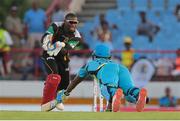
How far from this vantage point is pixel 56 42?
15359mm

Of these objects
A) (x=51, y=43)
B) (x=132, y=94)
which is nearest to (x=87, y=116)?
(x=132, y=94)

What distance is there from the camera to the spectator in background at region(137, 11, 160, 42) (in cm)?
2412

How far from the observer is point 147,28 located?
2420cm

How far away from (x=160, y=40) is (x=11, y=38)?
13.5 ft

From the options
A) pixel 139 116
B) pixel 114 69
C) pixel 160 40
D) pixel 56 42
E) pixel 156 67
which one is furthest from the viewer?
pixel 160 40

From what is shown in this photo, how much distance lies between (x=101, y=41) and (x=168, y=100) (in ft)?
8.16

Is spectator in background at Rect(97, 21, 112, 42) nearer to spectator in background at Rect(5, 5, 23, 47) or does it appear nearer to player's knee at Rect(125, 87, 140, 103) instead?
spectator in background at Rect(5, 5, 23, 47)

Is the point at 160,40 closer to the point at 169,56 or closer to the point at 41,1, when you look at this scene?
the point at 169,56

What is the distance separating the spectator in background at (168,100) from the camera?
22297mm

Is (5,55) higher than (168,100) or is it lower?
higher

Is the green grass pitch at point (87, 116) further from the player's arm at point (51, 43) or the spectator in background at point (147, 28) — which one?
the spectator in background at point (147, 28)

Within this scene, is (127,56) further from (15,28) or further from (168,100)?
(15,28)

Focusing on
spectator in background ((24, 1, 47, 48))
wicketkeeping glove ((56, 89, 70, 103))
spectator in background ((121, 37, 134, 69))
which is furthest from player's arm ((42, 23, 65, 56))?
spectator in background ((24, 1, 47, 48))

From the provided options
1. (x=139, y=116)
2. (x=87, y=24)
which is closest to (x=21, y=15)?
(x=87, y=24)
